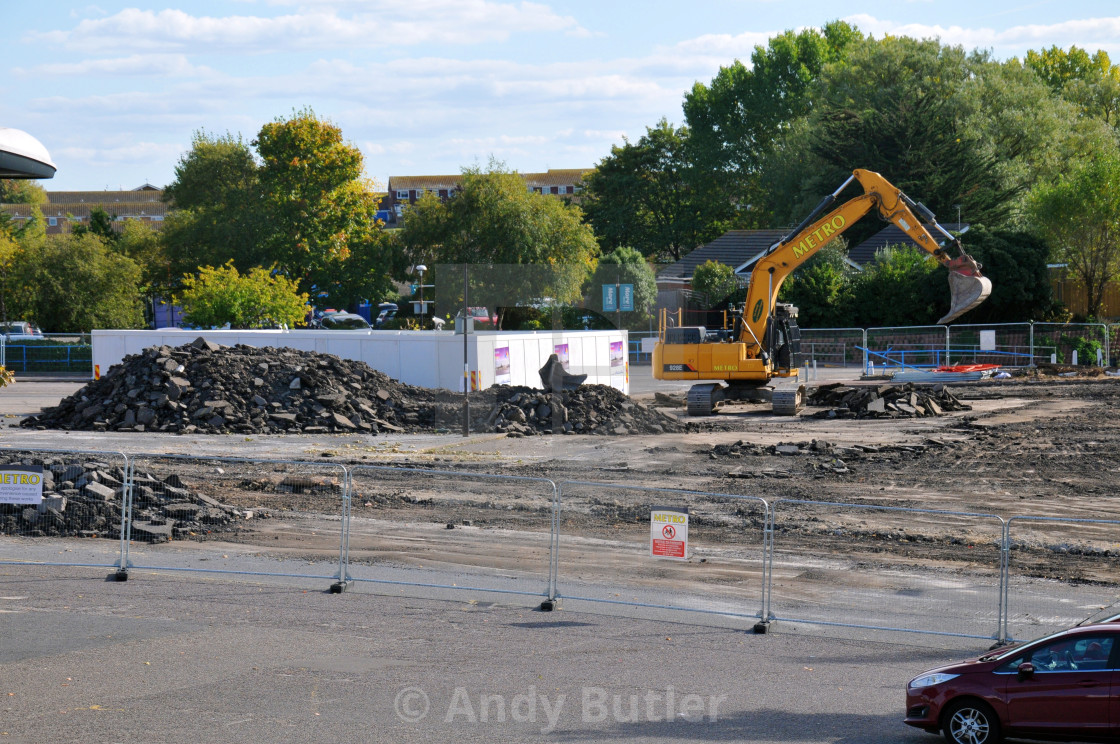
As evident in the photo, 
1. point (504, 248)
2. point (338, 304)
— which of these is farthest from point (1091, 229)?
point (338, 304)

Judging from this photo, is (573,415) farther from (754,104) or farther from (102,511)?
(754,104)

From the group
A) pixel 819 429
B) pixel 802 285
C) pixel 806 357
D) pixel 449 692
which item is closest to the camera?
pixel 449 692

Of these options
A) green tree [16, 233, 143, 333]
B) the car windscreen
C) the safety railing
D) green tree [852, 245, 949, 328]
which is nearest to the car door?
the safety railing

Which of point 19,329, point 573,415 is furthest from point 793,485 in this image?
point 19,329

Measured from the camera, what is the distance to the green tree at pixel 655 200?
8506cm

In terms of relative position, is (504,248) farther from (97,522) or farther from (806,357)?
(97,522)

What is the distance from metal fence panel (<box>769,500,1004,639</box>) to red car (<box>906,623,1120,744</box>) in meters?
2.66

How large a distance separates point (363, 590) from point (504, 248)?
44.5m

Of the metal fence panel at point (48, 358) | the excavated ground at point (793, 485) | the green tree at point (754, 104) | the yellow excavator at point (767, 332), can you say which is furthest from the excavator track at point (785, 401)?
the green tree at point (754, 104)

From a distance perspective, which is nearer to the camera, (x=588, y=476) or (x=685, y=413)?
(x=588, y=476)

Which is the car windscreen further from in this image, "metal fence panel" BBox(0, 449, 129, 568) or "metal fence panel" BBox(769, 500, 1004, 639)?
"metal fence panel" BBox(769, 500, 1004, 639)

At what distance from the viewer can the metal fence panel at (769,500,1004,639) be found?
36.9 feet

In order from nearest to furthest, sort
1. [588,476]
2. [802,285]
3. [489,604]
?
[489,604] < [588,476] < [802,285]

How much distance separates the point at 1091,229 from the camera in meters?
55.6
